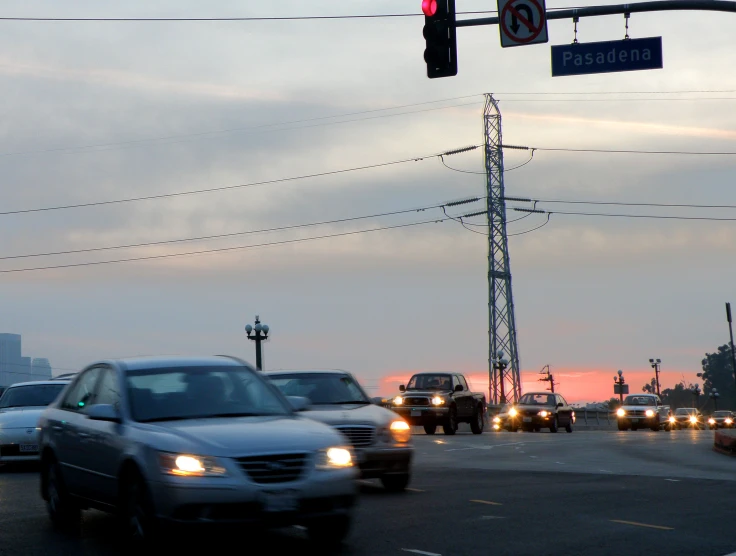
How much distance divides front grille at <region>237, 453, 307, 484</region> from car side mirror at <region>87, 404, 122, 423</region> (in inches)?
62.3

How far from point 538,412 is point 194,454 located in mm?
34336

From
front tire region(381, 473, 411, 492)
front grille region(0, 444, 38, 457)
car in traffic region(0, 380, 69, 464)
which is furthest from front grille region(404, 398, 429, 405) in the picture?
front tire region(381, 473, 411, 492)

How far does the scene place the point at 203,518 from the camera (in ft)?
26.6

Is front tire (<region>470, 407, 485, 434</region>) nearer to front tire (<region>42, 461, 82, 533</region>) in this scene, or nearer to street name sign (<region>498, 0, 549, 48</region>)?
street name sign (<region>498, 0, 549, 48</region>)

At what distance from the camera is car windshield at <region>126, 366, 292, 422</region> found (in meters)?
9.30

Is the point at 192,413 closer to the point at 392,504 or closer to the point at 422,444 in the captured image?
the point at 392,504

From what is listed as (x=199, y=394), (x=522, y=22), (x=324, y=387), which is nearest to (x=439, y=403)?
(x=324, y=387)

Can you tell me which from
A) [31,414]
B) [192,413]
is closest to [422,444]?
[31,414]

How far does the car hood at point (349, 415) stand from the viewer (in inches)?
530

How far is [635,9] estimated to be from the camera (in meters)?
15.3

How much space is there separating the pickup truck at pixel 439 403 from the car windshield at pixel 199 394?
856 inches

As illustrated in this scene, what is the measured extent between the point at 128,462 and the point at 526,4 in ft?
30.8

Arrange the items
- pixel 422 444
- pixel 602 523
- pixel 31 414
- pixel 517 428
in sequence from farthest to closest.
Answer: pixel 517 428 < pixel 422 444 < pixel 31 414 < pixel 602 523

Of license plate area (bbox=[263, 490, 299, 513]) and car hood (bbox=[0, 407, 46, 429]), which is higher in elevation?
car hood (bbox=[0, 407, 46, 429])
